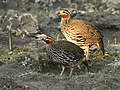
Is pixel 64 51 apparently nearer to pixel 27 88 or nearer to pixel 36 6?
pixel 27 88

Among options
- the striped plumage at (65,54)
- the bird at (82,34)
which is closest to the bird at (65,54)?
the striped plumage at (65,54)

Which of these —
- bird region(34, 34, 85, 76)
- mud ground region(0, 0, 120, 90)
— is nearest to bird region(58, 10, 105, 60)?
mud ground region(0, 0, 120, 90)

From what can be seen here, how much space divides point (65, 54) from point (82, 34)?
161 cm

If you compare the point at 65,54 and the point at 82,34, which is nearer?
the point at 65,54

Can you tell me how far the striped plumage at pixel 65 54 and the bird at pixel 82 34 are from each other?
1225 mm

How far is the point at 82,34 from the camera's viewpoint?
1212cm

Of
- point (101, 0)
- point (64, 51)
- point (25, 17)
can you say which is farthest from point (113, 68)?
point (101, 0)

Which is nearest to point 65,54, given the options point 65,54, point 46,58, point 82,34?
point 65,54

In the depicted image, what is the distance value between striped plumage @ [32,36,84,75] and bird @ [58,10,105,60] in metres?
1.22

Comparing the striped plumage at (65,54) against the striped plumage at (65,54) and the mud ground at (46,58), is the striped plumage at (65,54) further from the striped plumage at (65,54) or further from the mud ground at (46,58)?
the mud ground at (46,58)

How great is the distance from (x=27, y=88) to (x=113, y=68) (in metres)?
2.51

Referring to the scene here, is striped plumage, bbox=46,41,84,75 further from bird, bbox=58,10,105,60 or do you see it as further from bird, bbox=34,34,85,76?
bird, bbox=58,10,105,60

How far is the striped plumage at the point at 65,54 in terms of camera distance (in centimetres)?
1060

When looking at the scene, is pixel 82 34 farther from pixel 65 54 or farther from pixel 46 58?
pixel 65 54
